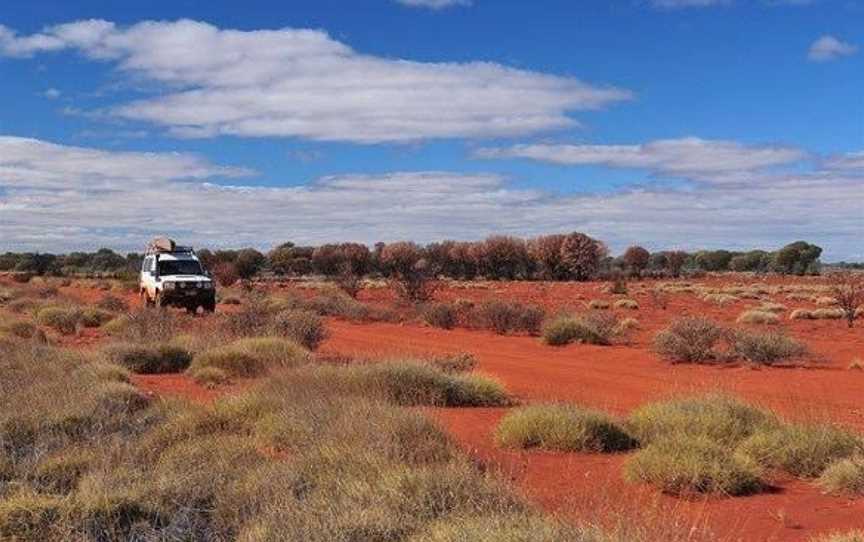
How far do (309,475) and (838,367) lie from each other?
15736mm

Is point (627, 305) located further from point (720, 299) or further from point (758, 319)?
point (758, 319)

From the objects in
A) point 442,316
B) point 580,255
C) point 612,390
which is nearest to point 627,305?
point 442,316

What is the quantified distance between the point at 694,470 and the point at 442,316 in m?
23.5

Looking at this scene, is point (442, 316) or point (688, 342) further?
point (442, 316)

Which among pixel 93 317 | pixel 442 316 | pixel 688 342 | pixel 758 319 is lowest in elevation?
pixel 93 317

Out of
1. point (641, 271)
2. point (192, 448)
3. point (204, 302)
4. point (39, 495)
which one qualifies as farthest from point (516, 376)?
point (641, 271)

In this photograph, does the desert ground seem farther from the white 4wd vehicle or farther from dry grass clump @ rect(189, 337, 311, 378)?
the white 4wd vehicle

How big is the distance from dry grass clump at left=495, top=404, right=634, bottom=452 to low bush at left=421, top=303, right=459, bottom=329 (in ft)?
68.6

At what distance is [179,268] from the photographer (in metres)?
33.0

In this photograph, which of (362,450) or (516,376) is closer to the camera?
(362,450)

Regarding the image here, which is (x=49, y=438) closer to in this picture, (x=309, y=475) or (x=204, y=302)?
(x=309, y=475)

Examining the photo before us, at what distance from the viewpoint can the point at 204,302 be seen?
105 feet

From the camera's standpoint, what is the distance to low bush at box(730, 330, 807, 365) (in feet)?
69.1

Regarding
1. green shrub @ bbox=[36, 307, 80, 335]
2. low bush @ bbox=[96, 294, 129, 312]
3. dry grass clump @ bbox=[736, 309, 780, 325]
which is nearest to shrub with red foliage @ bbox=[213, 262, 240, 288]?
low bush @ bbox=[96, 294, 129, 312]
